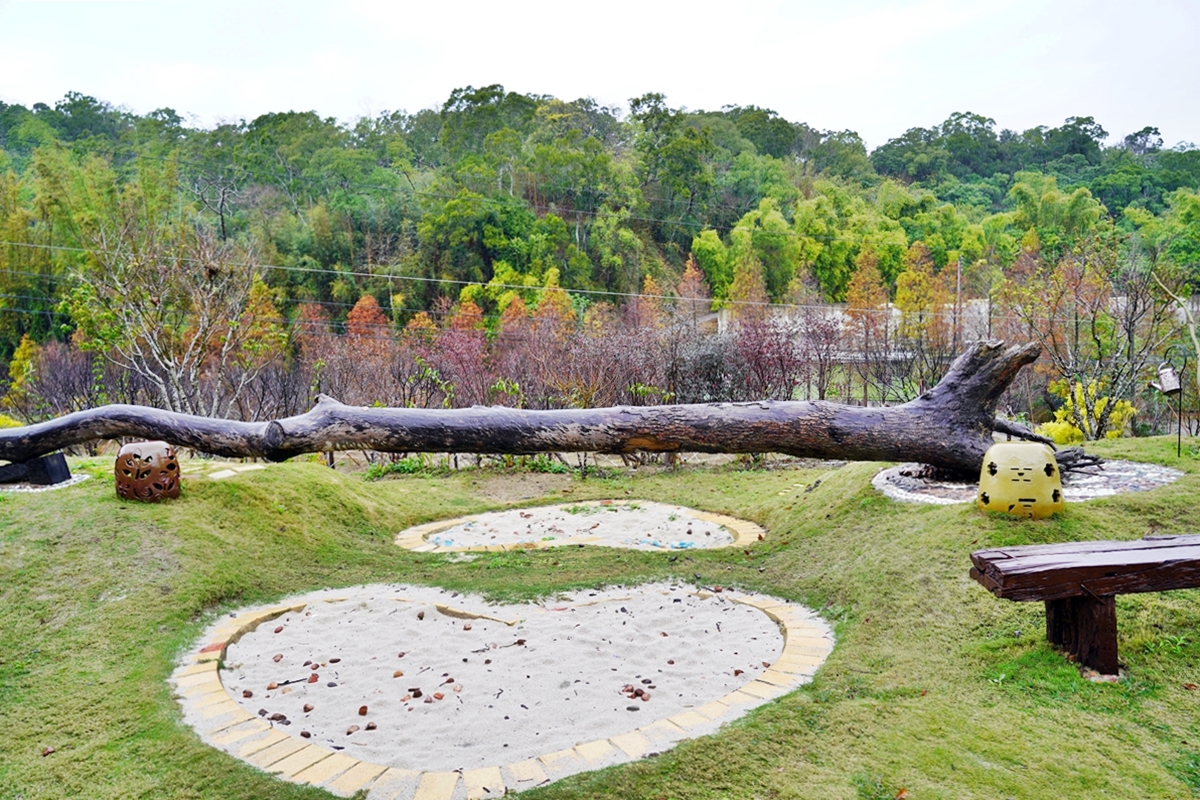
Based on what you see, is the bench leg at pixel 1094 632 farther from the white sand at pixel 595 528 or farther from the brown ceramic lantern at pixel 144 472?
the brown ceramic lantern at pixel 144 472

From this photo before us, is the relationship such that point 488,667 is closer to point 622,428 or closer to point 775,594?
point 622,428

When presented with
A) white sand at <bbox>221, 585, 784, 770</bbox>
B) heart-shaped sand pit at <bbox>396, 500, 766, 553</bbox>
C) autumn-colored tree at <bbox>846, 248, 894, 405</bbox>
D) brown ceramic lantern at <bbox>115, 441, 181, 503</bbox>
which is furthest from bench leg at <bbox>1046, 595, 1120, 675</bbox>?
autumn-colored tree at <bbox>846, 248, 894, 405</bbox>

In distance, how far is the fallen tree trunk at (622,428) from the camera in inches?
142

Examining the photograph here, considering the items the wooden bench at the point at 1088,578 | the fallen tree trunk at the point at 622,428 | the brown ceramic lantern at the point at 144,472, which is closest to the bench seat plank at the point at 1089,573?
the wooden bench at the point at 1088,578

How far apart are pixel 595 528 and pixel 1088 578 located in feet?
13.6

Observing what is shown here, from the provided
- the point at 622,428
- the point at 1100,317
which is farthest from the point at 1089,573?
the point at 1100,317

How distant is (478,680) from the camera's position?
310 cm

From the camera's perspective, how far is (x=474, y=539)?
19.8ft

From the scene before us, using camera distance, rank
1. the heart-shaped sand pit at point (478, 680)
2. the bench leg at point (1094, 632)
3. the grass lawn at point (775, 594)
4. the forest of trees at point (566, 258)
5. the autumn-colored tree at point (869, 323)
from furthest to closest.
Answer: the autumn-colored tree at point (869, 323) → the forest of trees at point (566, 258) → the bench leg at point (1094, 632) → the heart-shaped sand pit at point (478, 680) → the grass lawn at point (775, 594)

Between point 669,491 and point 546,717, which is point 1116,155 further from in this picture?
point 546,717

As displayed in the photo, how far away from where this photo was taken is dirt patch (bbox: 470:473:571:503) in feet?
27.4

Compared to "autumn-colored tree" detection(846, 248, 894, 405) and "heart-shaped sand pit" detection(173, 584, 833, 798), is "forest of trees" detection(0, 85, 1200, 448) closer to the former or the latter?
"autumn-colored tree" detection(846, 248, 894, 405)

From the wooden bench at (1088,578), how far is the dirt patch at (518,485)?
5.81 m

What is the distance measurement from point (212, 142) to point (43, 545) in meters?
32.0
